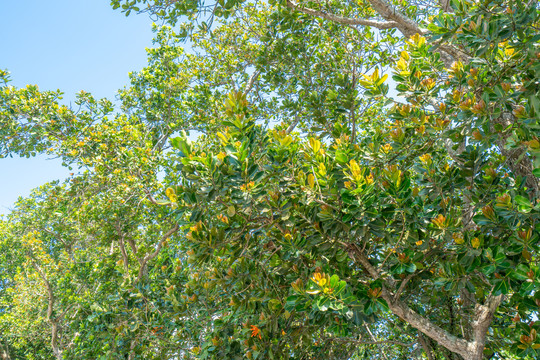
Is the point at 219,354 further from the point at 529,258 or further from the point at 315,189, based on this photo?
the point at 529,258

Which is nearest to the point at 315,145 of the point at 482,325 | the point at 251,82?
the point at 482,325

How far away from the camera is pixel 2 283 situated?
51.3ft

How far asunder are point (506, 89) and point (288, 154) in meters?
1.56

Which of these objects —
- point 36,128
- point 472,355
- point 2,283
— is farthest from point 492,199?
point 2,283

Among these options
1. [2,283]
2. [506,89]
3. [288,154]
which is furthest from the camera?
[2,283]

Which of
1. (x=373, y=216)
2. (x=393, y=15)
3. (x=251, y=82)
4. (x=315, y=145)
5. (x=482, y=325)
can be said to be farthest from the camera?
(x=251, y=82)

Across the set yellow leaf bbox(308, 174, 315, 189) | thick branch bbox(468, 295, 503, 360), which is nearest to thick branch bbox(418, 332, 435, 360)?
thick branch bbox(468, 295, 503, 360)

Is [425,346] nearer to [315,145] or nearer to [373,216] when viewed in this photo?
[373,216]

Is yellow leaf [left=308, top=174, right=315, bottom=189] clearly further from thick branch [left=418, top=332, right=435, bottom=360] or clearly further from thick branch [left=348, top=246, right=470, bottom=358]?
thick branch [left=418, top=332, right=435, bottom=360]

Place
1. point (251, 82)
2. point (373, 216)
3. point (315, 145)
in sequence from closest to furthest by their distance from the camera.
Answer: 1. point (373, 216)
2. point (315, 145)
3. point (251, 82)

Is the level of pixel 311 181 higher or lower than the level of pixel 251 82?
lower

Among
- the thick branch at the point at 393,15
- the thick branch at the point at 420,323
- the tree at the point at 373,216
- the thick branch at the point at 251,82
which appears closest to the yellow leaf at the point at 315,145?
the tree at the point at 373,216

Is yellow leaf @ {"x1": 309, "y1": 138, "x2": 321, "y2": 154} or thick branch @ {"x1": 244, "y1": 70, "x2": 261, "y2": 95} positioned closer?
yellow leaf @ {"x1": 309, "y1": 138, "x2": 321, "y2": 154}

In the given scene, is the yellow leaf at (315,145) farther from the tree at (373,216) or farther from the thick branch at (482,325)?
the thick branch at (482,325)
